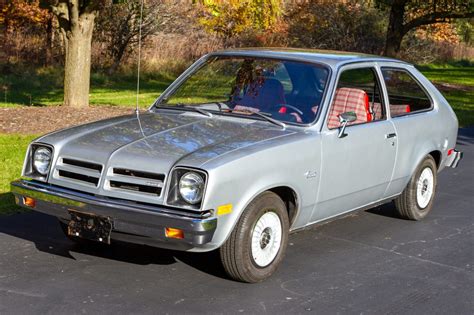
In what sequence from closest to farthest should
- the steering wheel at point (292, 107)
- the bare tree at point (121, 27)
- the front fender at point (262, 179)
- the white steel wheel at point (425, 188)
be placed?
the front fender at point (262, 179)
the steering wheel at point (292, 107)
the white steel wheel at point (425, 188)
the bare tree at point (121, 27)

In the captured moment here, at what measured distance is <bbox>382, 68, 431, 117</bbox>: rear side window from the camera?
7328mm

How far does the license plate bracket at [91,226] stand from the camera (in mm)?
5289

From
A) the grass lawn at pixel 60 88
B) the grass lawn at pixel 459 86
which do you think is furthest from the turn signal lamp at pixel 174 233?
the grass lawn at pixel 459 86

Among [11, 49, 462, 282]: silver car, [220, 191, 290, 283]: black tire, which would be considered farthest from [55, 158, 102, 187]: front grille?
[220, 191, 290, 283]: black tire

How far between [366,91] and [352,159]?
38.2 inches

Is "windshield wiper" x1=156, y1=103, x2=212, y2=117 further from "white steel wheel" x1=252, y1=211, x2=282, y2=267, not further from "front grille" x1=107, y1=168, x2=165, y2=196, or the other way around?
"front grille" x1=107, y1=168, x2=165, y2=196

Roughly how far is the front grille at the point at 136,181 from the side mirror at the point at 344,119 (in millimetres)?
1682

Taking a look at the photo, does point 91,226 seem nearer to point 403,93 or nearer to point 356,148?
point 356,148

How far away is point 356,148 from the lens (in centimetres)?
643

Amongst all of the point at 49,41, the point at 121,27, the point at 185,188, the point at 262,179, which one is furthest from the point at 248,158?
the point at 121,27

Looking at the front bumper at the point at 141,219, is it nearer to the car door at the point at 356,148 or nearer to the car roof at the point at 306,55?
the car door at the point at 356,148

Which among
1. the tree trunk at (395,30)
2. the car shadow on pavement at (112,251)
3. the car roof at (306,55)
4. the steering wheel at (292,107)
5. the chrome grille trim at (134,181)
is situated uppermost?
the tree trunk at (395,30)

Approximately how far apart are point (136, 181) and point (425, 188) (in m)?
3.44

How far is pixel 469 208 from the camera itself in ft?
27.3
